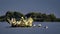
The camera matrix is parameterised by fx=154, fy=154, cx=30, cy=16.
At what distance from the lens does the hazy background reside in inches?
143

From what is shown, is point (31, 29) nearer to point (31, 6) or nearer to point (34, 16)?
point (34, 16)

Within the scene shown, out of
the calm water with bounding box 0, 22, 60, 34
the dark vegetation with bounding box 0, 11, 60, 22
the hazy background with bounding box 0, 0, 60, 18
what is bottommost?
the calm water with bounding box 0, 22, 60, 34

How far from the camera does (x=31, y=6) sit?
3.67 m

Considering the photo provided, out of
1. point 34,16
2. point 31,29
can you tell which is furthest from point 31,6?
point 31,29

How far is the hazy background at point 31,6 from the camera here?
11.9 ft

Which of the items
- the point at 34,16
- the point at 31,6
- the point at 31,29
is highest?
the point at 31,6

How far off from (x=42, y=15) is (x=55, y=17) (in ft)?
1.03

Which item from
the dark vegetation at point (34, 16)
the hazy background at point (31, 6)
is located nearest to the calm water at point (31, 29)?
the dark vegetation at point (34, 16)

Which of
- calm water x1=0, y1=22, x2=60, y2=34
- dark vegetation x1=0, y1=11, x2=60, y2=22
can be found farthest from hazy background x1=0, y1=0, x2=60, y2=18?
calm water x1=0, y1=22, x2=60, y2=34

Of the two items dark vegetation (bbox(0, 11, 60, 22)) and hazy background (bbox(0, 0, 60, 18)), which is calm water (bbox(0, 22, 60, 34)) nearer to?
dark vegetation (bbox(0, 11, 60, 22))

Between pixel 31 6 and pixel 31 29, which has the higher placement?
pixel 31 6

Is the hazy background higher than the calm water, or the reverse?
the hazy background

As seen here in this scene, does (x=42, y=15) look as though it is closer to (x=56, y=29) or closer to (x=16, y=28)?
(x=56, y=29)

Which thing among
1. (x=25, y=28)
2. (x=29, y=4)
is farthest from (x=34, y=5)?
(x=25, y=28)
